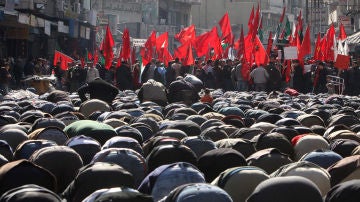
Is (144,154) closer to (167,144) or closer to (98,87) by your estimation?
(167,144)

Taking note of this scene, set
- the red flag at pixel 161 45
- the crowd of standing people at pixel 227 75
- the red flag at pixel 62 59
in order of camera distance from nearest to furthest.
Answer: the crowd of standing people at pixel 227 75, the red flag at pixel 62 59, the red flag at pixel 161 45

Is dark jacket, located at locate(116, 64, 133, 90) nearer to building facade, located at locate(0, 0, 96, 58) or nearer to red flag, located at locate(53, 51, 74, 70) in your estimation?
red flag, located at locate(53, 51, 74, 70)

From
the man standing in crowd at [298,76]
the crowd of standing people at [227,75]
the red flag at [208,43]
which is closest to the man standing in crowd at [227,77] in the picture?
the crowd of standing people at [227,75]

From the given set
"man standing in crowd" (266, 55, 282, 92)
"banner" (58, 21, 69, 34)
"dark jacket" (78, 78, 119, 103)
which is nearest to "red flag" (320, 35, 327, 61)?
"man standing in crowd" (266, 55, 282, 92)

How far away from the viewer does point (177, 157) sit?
1036 centimetres

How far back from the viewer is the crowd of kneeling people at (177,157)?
7863 millimetres

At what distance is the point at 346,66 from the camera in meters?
29.9

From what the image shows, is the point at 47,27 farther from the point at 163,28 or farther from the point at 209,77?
the point at 163,28

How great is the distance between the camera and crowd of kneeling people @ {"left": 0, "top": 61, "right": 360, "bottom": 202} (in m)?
7.86

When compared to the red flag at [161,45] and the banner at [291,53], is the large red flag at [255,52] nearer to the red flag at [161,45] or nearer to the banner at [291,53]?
the banner at [291,53]

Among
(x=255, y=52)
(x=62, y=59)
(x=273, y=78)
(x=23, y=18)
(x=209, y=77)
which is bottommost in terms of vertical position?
(x=209, y=77)

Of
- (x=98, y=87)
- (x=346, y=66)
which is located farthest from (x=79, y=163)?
(x=346, y=66)

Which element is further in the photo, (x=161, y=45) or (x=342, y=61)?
(x=161, y=45)

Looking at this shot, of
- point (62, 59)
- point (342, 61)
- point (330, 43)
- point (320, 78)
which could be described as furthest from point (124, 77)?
point (330, 43)
